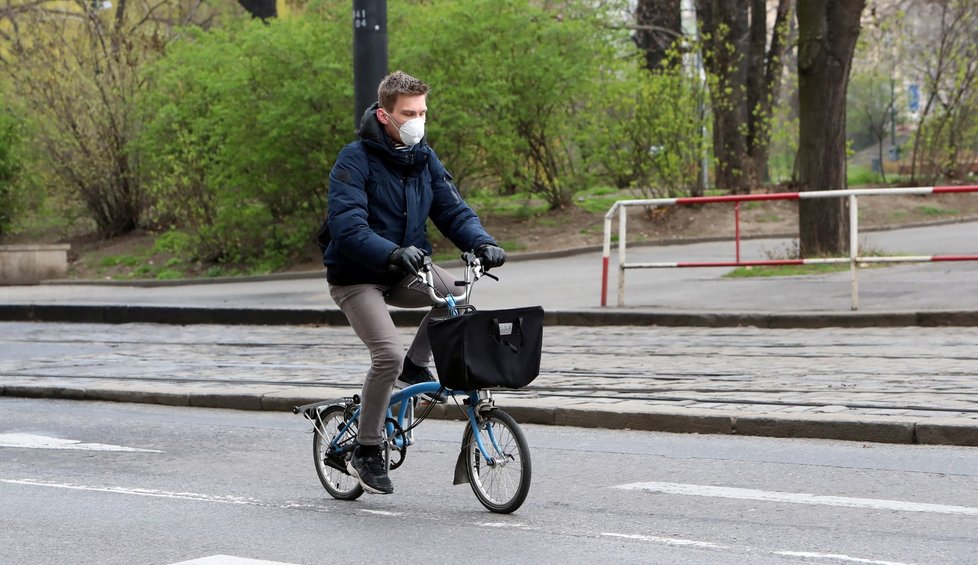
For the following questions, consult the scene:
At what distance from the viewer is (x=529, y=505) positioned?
6918 mm

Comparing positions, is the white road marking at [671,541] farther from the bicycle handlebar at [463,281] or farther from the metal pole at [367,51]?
the metal pole at [367,51]

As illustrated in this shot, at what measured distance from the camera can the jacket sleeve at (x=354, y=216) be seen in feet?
21.1

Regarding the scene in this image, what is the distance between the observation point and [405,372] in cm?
695

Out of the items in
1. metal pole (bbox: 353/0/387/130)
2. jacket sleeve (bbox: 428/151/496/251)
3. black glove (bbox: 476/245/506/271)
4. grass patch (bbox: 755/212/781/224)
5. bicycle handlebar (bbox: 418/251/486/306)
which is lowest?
grass patch (bbox: 755/212/781/224)

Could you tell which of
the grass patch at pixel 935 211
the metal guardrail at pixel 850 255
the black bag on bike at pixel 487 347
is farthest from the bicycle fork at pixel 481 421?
the grass patch at pixel 935 211

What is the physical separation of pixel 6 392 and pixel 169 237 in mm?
14134

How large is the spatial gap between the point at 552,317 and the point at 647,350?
2.81 metres

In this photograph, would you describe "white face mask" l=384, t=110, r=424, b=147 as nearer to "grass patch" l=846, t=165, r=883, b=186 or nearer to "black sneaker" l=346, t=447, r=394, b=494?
"black sneaker" l=346, t=447, r=394, b=494

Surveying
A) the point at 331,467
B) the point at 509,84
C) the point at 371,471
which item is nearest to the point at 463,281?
the point at 371,471

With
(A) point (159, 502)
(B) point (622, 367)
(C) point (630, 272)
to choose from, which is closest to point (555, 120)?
(C) point (630, 272)

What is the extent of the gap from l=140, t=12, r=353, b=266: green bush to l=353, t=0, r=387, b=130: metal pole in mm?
8566

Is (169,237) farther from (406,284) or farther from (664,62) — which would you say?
(406,284)

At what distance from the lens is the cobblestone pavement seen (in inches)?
353

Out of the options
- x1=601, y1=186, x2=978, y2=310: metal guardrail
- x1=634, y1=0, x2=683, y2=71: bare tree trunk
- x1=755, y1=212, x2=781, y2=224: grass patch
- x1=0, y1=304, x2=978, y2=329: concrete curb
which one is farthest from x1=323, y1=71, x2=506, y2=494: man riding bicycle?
x1=634, y1=0, x2=683, y2=71: bare tree trunk
